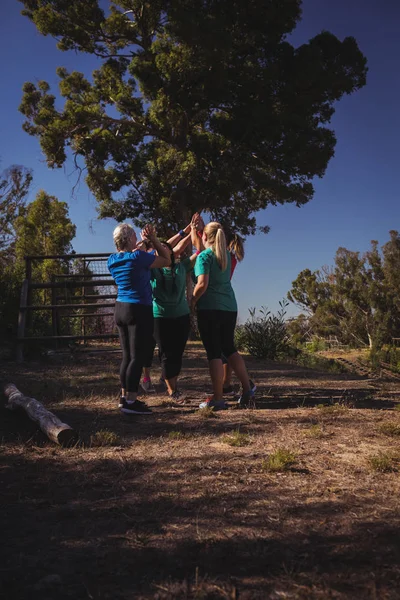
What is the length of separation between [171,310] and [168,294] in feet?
0.63

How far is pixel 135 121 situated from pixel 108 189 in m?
2.56

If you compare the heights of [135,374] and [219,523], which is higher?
[135,374]

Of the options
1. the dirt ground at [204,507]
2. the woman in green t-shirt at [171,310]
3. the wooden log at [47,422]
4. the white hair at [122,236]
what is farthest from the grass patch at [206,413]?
the white hair at [122,236]

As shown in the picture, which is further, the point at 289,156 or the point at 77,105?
the point at 77,105

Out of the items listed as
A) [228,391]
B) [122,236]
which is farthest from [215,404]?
[122,236]

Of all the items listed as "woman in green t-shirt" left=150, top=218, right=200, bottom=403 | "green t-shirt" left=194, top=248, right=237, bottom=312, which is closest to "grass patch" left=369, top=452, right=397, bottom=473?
"green t-shirt" left=194, top=248, right=237, bottom=312

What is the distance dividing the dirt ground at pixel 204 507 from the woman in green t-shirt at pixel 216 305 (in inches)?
20.1

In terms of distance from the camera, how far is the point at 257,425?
5.13 meters

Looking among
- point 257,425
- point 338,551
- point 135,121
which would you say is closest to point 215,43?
point 135,121

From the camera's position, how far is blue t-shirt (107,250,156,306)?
5598 mm

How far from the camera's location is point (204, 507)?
302 centimetres

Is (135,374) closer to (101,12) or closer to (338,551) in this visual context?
(338,551)

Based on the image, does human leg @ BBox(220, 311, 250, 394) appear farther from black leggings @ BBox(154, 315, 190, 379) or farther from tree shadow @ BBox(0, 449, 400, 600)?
tree shadow @ BBox(0, 449, 400, 600)

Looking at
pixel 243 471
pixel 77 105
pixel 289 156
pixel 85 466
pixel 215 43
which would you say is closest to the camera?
pixel 243 471
